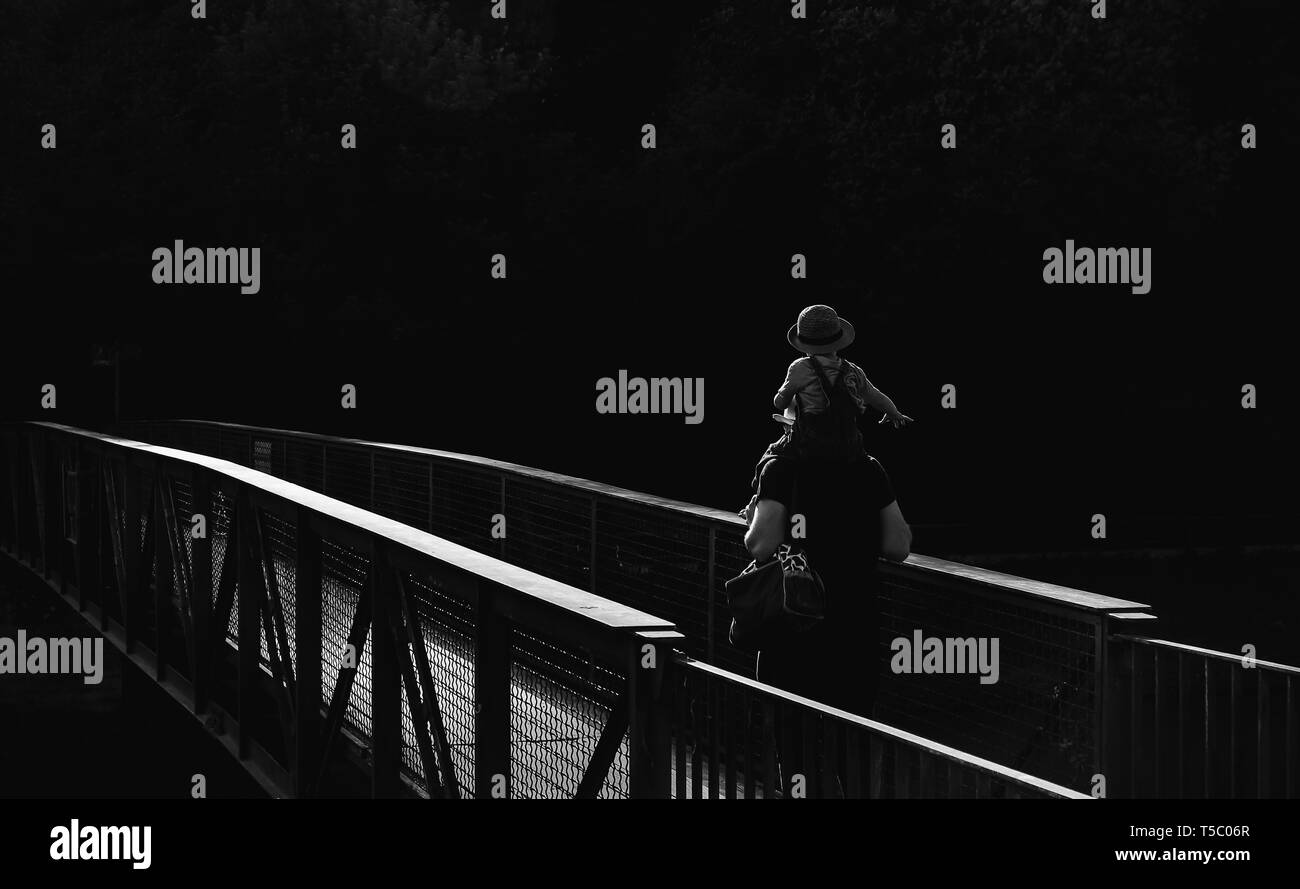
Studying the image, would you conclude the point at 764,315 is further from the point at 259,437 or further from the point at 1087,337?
the point at 259,437

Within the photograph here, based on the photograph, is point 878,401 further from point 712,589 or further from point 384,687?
point 712,589

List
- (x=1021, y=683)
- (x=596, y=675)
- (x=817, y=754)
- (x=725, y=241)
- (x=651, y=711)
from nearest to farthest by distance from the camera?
(x=817, y=754) → (x=651, y=711) → (x=596, y=675) → (x=1021, y=683) → (x=725, y=241)

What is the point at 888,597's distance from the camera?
646 cm

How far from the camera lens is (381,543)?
220 inches

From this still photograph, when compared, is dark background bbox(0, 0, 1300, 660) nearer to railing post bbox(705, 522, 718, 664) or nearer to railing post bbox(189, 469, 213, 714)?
railing post bbox(189, 469, 213, 714)

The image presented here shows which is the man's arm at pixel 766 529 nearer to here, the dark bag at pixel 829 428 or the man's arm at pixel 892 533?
the dark bag at pixel 829 428

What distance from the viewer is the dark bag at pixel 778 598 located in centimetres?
547

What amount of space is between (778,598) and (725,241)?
3075 cm

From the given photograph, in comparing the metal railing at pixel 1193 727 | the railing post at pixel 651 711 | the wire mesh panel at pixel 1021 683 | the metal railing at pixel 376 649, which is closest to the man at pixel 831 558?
the wire mesh panel at pixel 1021 683

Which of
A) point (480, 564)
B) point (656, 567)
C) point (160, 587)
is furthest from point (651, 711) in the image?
point (160, 587)

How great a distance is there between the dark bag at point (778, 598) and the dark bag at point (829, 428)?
13.8 inches
